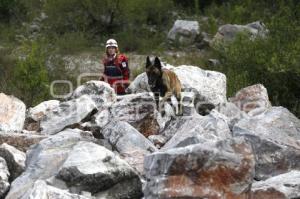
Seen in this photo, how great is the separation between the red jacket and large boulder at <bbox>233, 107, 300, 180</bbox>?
3418 mm

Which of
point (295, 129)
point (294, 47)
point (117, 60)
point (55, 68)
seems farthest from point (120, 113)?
point (55, 68)

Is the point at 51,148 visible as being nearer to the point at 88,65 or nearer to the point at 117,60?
the point at 117,60

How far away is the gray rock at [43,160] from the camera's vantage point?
24.5 ft

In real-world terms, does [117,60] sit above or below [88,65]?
above

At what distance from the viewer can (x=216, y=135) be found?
8477mm

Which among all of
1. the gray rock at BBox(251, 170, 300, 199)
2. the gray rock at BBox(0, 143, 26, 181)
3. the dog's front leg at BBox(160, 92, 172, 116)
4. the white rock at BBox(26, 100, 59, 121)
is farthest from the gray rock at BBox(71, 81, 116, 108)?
the gray rock at BBox(251, 170, 300, 199)

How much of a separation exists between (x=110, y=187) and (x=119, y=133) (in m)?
1.71

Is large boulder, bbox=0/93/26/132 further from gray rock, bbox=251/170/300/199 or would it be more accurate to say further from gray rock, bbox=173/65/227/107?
gray rock, bbox=251/170/300/199

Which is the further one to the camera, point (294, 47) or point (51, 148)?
point (294, 47)

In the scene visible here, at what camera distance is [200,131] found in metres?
8.45

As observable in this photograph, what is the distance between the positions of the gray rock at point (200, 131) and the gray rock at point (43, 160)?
1.25m

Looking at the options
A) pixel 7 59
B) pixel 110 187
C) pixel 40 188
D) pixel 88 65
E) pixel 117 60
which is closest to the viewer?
pixel 40 188

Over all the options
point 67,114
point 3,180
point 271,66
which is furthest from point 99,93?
point 271,66

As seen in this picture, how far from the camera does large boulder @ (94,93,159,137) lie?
9.95 meters
